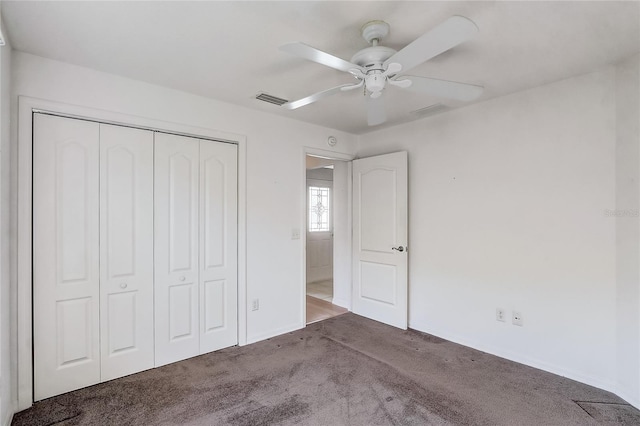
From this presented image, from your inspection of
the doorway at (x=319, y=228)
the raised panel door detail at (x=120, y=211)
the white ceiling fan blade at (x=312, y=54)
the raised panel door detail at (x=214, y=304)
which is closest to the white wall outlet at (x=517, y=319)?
the white ceiling fan blade at (x=312, y=54)

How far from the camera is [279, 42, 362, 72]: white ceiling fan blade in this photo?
150 centimetres

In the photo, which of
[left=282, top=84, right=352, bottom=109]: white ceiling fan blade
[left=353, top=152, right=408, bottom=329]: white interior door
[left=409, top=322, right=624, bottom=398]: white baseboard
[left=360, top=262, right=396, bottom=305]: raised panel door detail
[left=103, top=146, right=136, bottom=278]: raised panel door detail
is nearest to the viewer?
[left=282, top=84, right=352, bottom=109]: white ceiling fan blade

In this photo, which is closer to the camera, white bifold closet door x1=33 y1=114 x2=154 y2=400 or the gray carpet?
the gray carpet

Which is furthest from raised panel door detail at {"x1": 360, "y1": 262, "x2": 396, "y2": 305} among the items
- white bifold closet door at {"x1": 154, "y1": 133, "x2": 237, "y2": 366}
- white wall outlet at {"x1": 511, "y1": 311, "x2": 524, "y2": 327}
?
white bifold closet door at {"x1": 154, "y1": 133, "x2": 237, "y2": 366}

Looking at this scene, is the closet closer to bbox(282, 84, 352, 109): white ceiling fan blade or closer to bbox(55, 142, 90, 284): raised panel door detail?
bbox(55, 142, 90, 284): raised panel door detail

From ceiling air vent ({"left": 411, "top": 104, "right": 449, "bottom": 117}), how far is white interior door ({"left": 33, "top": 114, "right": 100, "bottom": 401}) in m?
2.94

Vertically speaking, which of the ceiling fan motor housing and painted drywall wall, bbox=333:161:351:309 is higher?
the ceiling fan motor housing

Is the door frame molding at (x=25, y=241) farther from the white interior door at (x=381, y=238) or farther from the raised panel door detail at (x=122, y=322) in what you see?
the white interior door at (x=381, y=238)

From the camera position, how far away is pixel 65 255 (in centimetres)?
233

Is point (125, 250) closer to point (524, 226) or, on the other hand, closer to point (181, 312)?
point (181, 312)

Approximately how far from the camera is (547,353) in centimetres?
267

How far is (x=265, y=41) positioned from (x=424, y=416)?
2.62 meters

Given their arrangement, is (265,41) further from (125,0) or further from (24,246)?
(24,246)

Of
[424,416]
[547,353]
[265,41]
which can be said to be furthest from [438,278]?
[265,41]
